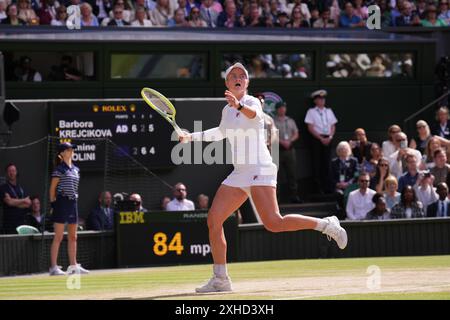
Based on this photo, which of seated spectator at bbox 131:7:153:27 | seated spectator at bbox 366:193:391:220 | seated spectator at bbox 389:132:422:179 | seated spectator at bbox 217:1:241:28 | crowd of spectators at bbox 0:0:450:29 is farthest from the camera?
seated spectator at bbox 217:1:241:28

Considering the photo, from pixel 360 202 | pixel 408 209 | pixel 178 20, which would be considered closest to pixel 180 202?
pixel 360 202

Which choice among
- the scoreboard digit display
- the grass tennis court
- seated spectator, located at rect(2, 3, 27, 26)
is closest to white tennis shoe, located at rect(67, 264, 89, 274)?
the grass tennis court

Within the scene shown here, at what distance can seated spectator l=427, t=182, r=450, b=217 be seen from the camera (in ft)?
61.8

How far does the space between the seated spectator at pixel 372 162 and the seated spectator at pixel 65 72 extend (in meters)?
5.58

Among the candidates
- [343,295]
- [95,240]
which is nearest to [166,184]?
[95,240]

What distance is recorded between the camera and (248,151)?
10.5 meters

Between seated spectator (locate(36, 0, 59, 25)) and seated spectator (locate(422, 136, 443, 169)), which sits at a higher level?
seated spectator (locate(36, 0, 59, 25))

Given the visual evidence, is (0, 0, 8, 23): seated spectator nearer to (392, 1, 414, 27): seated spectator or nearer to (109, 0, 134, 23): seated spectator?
(109, 0, 134, 23): seated spectator

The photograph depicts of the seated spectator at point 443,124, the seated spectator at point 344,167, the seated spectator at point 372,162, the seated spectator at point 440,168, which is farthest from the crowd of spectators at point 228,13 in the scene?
the seated spectator at point 440,168

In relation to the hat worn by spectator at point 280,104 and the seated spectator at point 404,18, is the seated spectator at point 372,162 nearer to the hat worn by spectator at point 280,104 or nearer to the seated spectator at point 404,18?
the hat worn by spectator at point 280,104

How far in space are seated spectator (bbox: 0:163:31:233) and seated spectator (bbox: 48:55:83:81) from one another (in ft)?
10.1

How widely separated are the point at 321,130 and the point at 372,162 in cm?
186

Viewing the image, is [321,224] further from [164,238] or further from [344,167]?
[344,167]
